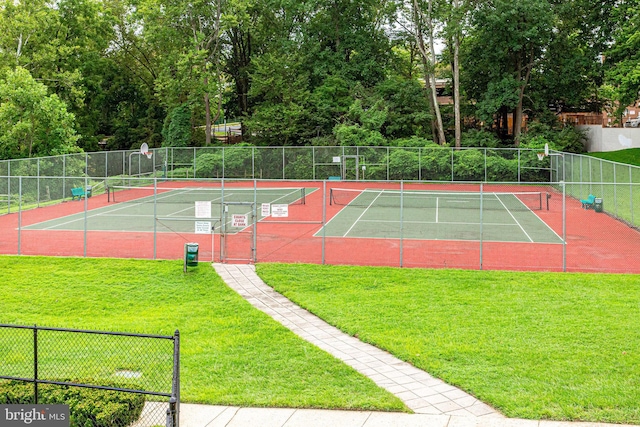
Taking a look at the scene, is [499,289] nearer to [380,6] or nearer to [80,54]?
[380,6]

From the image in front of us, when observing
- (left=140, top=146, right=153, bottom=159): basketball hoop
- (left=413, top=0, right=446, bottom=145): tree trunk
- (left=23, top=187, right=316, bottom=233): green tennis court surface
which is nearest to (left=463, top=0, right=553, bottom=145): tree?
(left=413, top=0, right=446, bottom=145): tree trunk

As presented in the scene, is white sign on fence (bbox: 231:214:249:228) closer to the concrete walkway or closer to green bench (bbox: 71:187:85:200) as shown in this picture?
the concrete walkway

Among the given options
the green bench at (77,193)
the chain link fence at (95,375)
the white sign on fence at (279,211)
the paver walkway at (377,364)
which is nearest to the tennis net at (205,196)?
the green bench at (77,193)

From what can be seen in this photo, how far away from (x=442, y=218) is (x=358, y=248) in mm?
8764

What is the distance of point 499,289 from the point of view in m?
17.9

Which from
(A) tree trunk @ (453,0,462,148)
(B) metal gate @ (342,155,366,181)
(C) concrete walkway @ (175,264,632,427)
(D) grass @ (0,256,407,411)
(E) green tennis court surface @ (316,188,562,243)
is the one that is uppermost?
(A) tree trunk @ (453,0,462,148)

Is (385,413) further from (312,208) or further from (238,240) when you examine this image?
(312,208)

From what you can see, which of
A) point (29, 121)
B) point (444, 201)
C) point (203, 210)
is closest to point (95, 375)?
point (203, 210)

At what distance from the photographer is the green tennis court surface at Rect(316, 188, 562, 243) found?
88.7 feet

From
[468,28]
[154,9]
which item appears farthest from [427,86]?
[154,9]

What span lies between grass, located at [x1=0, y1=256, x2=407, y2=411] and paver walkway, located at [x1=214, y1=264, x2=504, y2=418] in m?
0.33

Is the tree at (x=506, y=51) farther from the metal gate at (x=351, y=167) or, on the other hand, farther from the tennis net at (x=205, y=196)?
the tennis net at (x=205, y=196)

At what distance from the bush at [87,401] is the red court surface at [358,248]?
1180cm

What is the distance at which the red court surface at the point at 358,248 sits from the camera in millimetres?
21891
